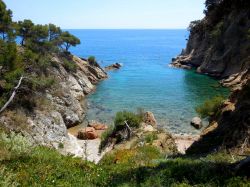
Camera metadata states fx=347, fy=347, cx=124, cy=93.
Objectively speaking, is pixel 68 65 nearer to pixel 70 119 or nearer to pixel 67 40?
pixel 67 40

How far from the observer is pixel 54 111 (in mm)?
44969

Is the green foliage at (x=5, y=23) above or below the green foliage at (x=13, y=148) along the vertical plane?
above

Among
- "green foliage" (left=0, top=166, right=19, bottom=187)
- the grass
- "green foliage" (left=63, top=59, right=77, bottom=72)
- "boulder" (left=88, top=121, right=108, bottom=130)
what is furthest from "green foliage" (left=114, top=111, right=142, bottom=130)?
"green foliage" (left=63, top=59, right=77, bottom=72)

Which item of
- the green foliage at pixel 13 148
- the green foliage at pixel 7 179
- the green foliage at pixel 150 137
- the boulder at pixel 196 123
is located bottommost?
the boulder at pixel 196 123

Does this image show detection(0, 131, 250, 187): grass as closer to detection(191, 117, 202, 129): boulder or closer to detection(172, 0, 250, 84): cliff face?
detection(191, 117, 202, 129): boulder

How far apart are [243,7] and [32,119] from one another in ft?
101

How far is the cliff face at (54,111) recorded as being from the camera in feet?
123

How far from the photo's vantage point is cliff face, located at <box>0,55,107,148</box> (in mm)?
37500

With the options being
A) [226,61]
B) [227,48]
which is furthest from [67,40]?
[227,48]

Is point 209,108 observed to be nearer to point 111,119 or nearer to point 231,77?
point 111,119

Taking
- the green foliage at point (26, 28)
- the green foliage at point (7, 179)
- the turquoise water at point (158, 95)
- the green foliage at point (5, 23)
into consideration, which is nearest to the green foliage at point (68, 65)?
the turquoise water at point (158, 95)

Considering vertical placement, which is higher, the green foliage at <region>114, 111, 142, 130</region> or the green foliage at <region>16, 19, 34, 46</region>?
the green foliage at <region>16, 19, 34, 46</region>

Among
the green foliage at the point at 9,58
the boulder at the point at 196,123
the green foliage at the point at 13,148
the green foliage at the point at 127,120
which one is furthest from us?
the boulder at the point at 196,123

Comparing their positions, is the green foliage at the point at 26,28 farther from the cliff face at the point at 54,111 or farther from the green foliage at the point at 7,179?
the green foliage at the point at 7,179
